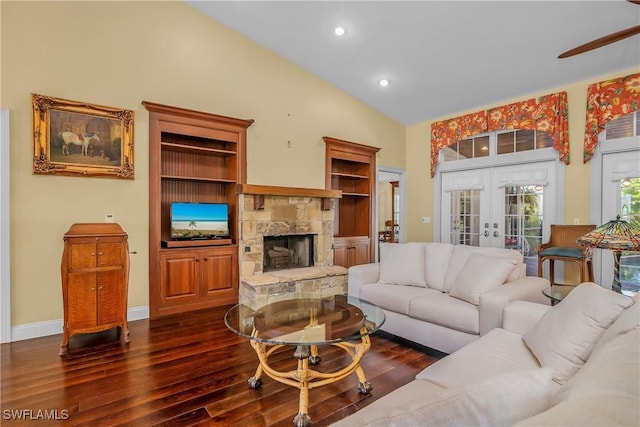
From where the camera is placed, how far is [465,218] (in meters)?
5.72

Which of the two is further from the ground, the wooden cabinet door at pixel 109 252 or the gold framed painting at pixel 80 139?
the gold framed painting at pixel 80 139

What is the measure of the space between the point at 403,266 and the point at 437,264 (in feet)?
1.11

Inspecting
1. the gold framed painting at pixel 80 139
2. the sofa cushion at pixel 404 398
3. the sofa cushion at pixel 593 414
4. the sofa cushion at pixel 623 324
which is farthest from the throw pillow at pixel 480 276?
the gold framed painting at pixel 80 139

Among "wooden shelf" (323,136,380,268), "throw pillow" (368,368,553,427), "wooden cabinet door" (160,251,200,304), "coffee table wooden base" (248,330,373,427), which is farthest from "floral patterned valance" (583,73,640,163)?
"wooden cabinet door" (160,251,200,304)

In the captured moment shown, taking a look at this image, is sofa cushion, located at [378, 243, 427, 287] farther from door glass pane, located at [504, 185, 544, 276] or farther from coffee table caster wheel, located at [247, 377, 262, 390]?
door glass pane, located at [504, 185, 544, 276]

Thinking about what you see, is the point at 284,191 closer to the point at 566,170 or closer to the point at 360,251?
the point at 360,251

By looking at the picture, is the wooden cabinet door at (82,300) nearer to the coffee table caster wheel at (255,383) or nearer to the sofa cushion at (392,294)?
the coffee table caster wheel at (255,383)

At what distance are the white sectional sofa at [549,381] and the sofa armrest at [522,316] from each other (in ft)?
0.65

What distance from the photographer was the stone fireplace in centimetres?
423

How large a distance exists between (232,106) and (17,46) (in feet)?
7.06

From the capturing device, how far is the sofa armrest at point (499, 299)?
2285 millimetres

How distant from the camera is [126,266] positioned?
307 cm

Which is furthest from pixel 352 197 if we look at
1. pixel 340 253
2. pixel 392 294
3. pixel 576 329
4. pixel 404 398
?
pixel 404 398

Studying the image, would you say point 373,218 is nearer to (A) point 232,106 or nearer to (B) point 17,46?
(A) point 232,106
